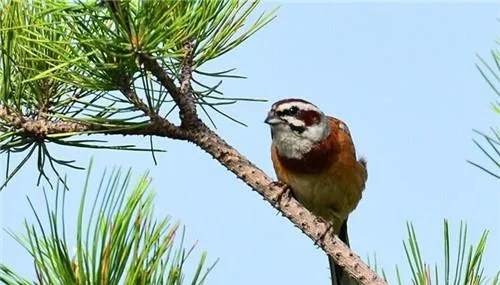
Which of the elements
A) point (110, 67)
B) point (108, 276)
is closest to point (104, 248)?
point (108, 276)

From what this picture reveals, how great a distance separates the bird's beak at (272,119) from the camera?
12.7ft

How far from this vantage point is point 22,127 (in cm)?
257

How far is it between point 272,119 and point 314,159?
265 millimetres

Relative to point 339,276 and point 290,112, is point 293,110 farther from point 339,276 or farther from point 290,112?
point 339,276

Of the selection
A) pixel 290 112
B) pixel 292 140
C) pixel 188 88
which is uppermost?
pixel 290 112

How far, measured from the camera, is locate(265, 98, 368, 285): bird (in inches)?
155

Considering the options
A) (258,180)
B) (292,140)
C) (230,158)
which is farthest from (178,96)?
(292,140)

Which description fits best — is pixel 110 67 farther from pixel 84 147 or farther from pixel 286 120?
pixel 286 120

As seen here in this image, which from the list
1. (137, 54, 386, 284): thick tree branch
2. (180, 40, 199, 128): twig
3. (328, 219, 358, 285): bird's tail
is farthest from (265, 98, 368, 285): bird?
(180, 40, 199, 128): twig

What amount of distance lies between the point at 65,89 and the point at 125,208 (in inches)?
27.0

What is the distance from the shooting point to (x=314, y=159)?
400cm

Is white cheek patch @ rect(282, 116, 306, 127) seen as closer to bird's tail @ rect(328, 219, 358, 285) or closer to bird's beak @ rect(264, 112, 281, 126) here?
bird's beak @ rect(264, 112, 281, 126)

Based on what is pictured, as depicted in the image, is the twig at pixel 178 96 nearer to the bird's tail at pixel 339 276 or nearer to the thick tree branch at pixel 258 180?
the thick tree branch at pixel 258 180

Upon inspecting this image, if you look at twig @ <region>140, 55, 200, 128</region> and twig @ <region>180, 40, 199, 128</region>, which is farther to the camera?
twig @ <region>180, 40, 199, 128</region>
